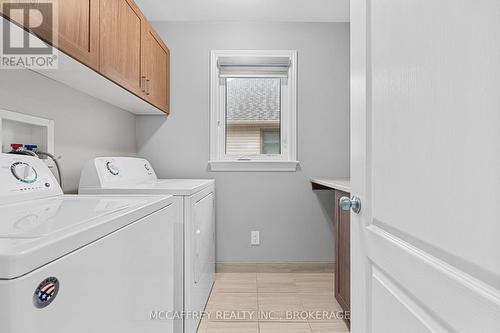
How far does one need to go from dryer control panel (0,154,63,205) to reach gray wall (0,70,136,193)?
305 mm

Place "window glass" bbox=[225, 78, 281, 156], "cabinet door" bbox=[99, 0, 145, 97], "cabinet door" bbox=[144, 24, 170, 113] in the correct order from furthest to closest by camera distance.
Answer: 1. "window glass" bbox=[225, 78, 281, 156]
2. "cabinet door" bbox=[144, 24, 170, 113]
3. "cabinet door" bbox=[99, 0, 145, 97]

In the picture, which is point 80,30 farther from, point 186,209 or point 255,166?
point 255,166

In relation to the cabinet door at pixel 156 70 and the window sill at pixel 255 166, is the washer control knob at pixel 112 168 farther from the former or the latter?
the window sill at pixel 255 166

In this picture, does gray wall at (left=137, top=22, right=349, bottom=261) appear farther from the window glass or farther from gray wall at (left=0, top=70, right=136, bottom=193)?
gray wall at (left=0, top=70, right=136, bottom=193)

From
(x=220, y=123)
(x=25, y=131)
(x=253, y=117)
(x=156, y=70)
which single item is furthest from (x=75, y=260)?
(x=253, y=117)

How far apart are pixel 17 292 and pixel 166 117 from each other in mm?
2543

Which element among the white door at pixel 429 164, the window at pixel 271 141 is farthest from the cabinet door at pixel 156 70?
the white door at pixel 429 164

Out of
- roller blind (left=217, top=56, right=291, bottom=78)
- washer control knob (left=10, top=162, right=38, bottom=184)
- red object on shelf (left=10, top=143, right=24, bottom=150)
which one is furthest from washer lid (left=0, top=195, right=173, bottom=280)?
roller blind (left=217, top=56, right=291, bottom=78)

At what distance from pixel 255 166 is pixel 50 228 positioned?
231cm

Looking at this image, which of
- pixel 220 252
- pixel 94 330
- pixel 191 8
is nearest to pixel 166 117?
pixel 191 8

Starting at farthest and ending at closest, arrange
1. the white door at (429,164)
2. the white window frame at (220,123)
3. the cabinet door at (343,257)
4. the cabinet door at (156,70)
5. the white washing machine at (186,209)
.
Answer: the white window frame at (220,123)
the cabinet door at (156,70)
the cabinet door at (343,257)
the white washing machine at (186,209)
the white door at (429,164)

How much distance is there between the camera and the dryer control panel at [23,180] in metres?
1.13

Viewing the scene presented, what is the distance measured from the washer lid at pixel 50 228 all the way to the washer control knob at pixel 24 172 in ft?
0.46

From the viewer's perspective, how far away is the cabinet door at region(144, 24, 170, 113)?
7.50ft
